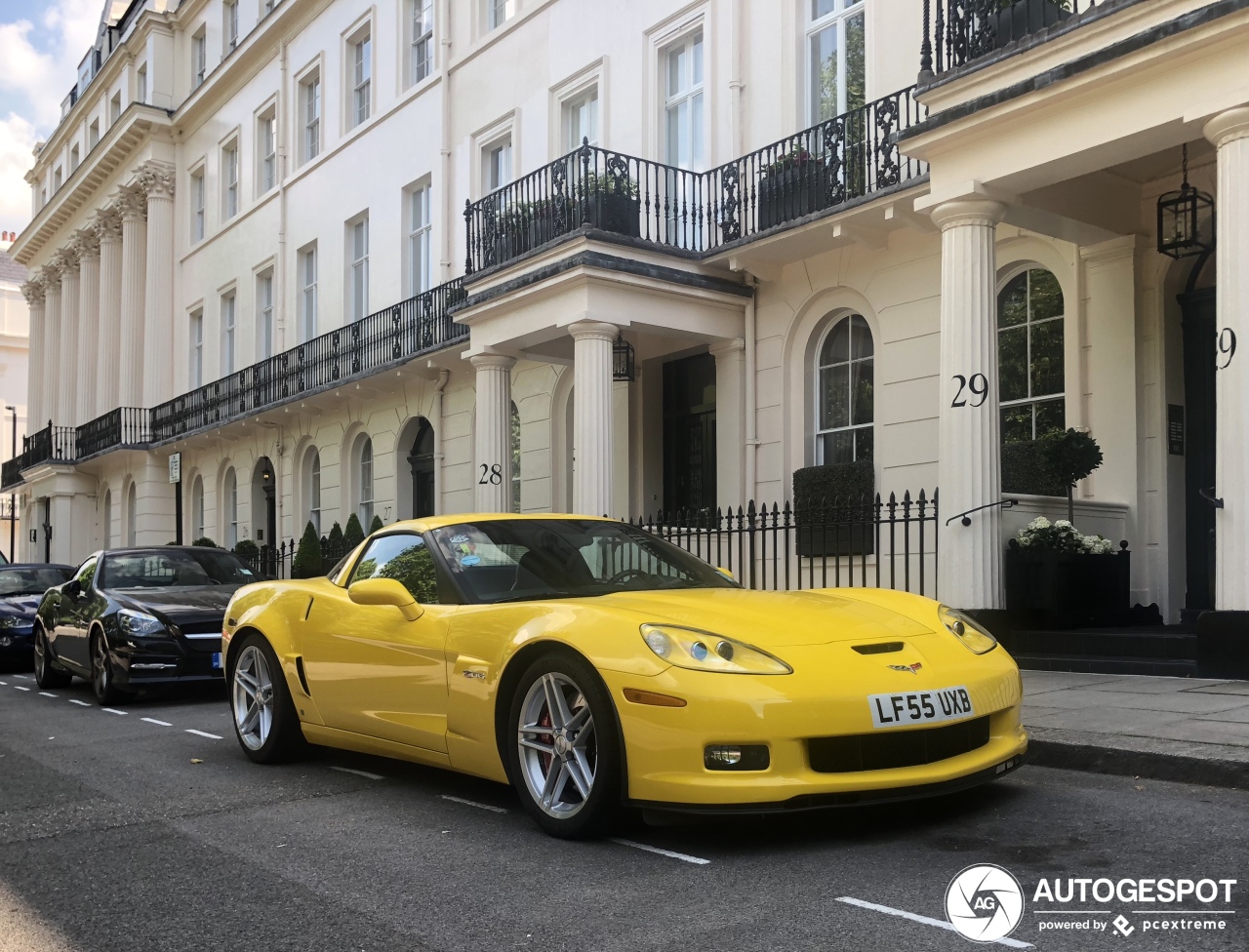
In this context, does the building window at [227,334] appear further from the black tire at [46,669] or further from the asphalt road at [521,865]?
the asphalt road at [521,865]

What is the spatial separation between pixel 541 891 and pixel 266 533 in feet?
89.0

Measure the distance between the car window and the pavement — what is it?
124 inches

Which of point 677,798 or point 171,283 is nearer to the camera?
point 677,798

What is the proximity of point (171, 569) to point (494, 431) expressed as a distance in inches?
208

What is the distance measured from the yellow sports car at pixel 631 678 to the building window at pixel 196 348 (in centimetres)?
2914

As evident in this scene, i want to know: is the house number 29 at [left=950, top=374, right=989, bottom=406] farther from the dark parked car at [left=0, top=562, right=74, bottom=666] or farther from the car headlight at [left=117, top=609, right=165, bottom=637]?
the dark parked car at [left=0, top=562, right=74, bottom=666]

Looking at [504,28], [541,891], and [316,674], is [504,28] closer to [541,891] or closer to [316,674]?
[316,674]

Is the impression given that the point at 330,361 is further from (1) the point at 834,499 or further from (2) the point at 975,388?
(2) the point at 975,388

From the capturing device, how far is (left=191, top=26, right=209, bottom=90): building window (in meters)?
35.1

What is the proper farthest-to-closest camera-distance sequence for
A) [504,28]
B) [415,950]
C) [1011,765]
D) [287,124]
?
[287,124], [504,28], [1011,765], [415,950]

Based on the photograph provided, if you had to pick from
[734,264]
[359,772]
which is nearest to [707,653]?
[359,772]

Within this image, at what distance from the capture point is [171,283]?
35719 mm

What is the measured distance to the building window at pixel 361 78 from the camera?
25.9m

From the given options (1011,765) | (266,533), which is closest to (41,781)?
(1011,765)
